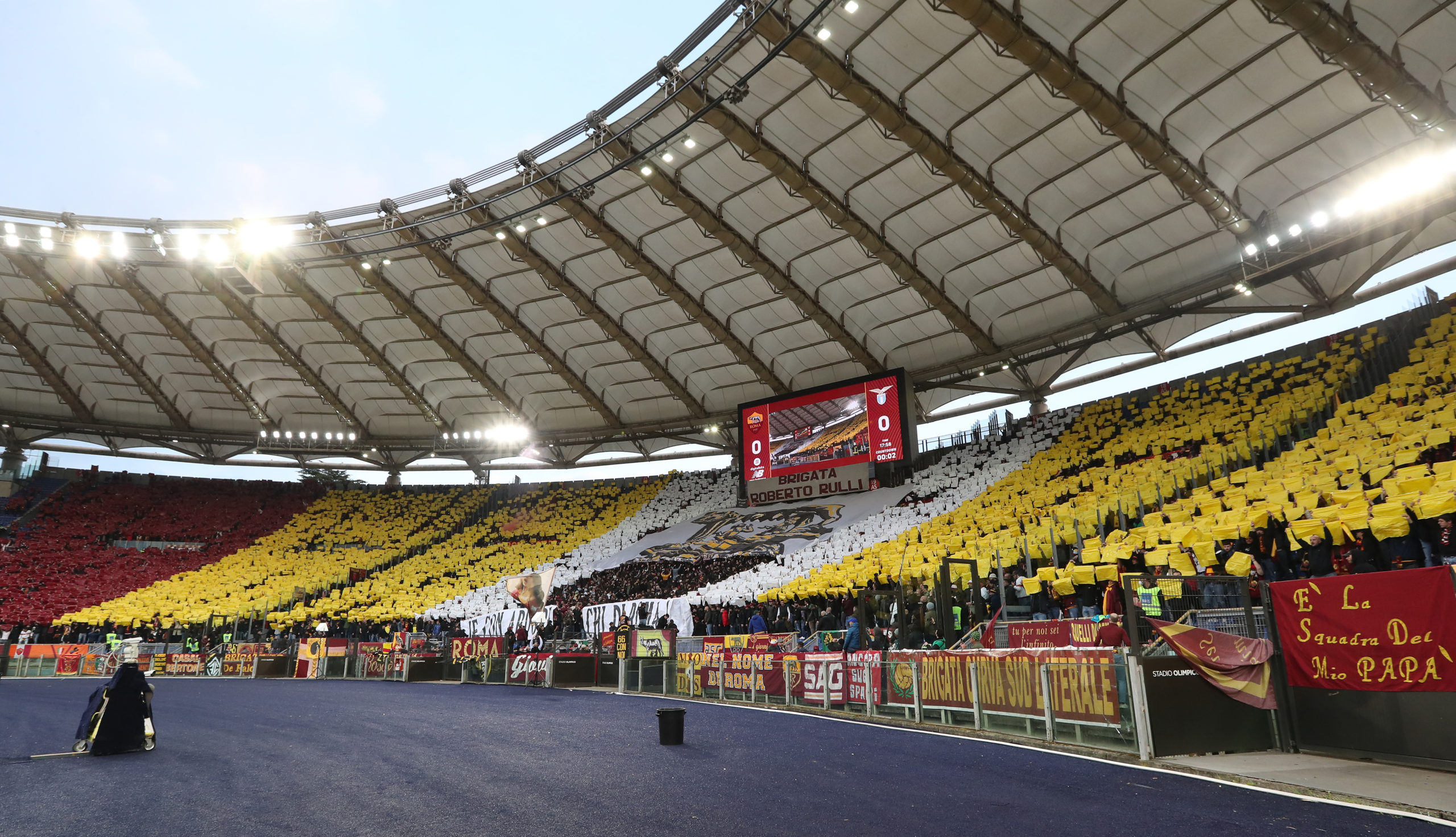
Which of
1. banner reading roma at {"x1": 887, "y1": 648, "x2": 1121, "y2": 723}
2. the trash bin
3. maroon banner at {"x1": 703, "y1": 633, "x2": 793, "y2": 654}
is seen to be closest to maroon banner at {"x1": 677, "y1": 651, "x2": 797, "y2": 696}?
maroon banner at {"x1": 703, "y1": 633, "x2": 793, "y2": 654}

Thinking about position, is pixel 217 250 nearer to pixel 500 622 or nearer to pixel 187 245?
pixel 187 245

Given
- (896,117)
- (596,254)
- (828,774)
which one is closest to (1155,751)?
(828,774)

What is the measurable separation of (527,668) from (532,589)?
6.25 meters

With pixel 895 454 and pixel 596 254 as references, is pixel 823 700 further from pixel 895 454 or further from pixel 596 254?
pixel 596 254

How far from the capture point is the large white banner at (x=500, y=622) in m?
29.5

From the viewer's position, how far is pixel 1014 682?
10000mm

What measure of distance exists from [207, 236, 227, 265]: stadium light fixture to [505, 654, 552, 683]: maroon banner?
62.3 feet

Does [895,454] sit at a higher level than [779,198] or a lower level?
lower

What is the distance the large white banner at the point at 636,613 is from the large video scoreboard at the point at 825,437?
10.1 m

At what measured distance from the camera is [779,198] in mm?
27344

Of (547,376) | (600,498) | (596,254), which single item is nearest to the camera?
(596,254)

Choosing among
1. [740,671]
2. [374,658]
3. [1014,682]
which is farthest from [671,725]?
[374,658]

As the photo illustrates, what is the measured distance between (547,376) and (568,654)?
20.7 m

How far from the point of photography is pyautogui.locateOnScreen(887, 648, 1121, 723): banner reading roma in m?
8.86
